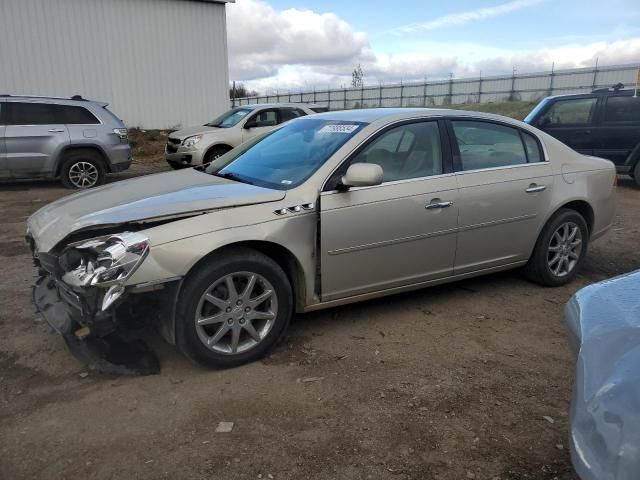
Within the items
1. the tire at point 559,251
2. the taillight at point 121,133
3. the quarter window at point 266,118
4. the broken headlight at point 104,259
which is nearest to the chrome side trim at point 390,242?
the tire at point 559,251

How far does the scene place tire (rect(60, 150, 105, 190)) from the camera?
1014 cm

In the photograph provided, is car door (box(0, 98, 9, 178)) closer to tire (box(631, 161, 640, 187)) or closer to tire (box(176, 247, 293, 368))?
tire (box(176, 247, 293, 368))

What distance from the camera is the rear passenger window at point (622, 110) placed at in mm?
10270

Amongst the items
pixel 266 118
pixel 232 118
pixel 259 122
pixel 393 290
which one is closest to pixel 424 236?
pixel 393 290

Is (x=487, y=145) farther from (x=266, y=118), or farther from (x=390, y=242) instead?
(x=266, y=118)

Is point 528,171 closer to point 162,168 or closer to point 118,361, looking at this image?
point 118,361

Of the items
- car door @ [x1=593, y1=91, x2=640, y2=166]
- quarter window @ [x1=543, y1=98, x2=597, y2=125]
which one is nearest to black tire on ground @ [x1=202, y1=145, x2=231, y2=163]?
quarter window @ [x1=543, y1=98, x2=597, y2=125]

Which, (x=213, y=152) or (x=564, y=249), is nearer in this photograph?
(x=564, y=249)

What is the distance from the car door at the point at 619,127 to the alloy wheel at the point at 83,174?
9.69 meters

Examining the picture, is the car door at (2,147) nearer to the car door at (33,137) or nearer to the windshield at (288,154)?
the car door at (33,137)

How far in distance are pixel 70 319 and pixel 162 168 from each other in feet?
37.0

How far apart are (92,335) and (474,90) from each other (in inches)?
1467

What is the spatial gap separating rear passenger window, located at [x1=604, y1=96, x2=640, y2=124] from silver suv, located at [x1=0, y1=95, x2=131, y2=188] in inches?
368

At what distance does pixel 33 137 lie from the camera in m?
9.73
